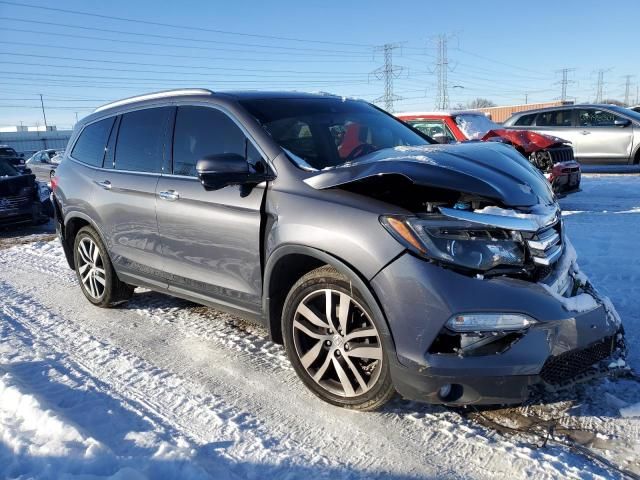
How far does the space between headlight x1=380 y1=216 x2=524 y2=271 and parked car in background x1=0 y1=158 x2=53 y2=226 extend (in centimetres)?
952

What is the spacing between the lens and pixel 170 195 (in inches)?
155

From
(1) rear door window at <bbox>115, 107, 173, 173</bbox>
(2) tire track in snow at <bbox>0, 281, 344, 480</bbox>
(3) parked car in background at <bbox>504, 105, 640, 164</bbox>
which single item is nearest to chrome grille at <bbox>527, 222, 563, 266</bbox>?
(2) tire track in snow at <bbox>0, 281, 344, 480</bbox>

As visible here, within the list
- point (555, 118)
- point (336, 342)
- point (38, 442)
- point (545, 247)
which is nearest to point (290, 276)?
point (336, 342)

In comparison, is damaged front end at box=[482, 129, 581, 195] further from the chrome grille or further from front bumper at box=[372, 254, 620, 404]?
front bumper at box=[372, 254, 620, 404]

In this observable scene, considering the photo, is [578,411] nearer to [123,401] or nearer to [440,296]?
[440,296]

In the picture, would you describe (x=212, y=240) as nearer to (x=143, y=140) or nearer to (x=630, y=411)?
(x=143, y=140)

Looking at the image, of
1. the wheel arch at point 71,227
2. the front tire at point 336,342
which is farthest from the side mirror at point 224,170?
the wheel arch at point 71,227

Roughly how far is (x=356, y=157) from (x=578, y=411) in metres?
1.95

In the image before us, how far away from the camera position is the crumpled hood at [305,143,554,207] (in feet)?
8.96

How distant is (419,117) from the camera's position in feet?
32.6

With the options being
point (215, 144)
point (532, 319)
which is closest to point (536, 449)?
point (532, 319)

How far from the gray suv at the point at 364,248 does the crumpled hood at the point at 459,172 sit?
0.04ft

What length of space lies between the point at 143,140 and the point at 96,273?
57.9 inches

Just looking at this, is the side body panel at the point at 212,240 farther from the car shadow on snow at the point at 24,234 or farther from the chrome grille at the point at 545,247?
the car shadow on snow at the point at 24,234
